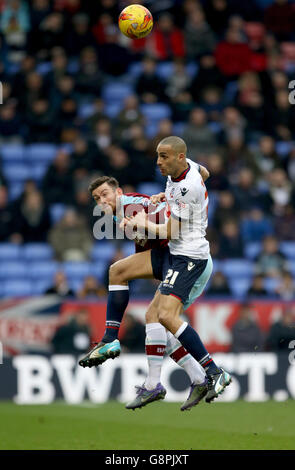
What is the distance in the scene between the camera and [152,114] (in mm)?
20281

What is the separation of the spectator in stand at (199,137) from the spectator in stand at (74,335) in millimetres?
4453

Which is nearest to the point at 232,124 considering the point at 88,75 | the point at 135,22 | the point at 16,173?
the point at 88,75

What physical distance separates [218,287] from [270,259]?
60.4 inches

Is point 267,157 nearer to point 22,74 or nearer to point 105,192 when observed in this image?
point 22,74

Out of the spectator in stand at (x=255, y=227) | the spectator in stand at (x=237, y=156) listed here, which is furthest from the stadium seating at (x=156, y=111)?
the spectator in stand at (x=255, y=227)

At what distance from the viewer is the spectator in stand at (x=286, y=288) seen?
54.9ft

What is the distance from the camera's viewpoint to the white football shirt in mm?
9578

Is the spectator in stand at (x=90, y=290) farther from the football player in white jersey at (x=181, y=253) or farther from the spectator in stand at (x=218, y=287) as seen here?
the football player in white jersey at (x=181, y=253)

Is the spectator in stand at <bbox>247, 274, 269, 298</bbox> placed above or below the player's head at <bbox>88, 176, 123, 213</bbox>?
below

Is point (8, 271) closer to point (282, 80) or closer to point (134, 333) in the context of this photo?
point (134, 333)

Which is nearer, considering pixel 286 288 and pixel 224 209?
pixel 286 288

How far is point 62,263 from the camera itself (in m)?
17.5

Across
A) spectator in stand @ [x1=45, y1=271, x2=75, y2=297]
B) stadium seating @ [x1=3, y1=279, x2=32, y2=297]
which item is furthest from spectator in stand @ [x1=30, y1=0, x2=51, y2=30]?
spectator in stand @ [x1=45, y1=271, x2=75, y2=297]

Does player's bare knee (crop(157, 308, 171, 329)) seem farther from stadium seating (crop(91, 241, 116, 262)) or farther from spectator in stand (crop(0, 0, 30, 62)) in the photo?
spectator in stand (crop(0, 0, 30, 62))
